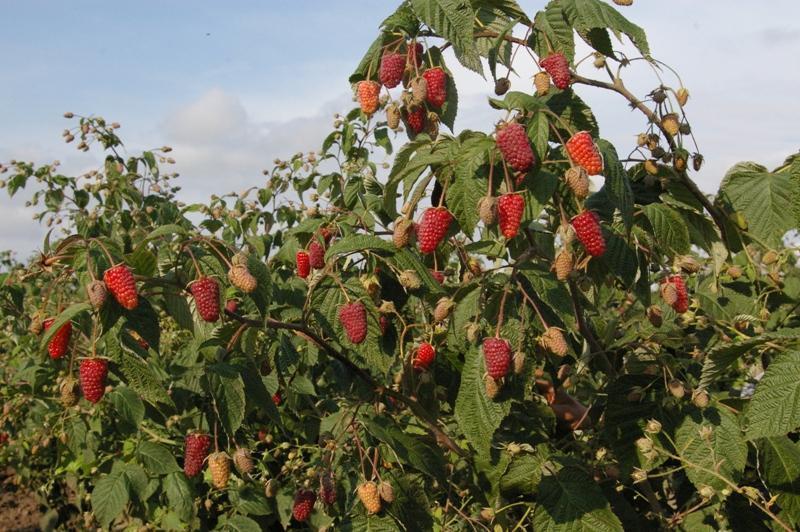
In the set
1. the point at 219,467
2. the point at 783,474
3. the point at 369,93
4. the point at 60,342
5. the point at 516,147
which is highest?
the point at 369,93

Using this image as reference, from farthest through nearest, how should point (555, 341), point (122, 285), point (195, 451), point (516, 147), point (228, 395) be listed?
point (195, 451) < point (228, 395) < point (555, 341) < point (122, 285) < point (516, 147)

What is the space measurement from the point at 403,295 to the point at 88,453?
2.54 meters

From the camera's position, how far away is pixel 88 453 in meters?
4.27

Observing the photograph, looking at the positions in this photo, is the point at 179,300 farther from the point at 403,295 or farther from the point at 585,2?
the point at 585,2

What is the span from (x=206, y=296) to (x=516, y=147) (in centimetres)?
82

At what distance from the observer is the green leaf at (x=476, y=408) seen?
2018 mm

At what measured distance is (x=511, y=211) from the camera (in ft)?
6.02

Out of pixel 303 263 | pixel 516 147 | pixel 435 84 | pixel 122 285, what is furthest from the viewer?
pixel 303 263

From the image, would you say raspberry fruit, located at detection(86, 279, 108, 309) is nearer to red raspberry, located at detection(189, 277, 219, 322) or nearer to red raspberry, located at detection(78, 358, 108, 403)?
red raspberry, located at detection(189, 277, 219, 322)

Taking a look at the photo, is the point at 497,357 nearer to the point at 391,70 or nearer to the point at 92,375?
the point at 391,70

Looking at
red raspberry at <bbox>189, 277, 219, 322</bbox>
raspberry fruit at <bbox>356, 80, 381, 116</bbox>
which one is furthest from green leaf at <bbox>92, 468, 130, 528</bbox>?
raspberry fruit at <bbox>356, 80, 381, 116</bbox>

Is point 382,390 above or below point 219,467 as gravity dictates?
above

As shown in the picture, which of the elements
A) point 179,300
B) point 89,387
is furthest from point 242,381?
point 89,387

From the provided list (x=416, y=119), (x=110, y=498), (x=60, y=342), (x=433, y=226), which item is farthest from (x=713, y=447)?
(x=110, y=498)
